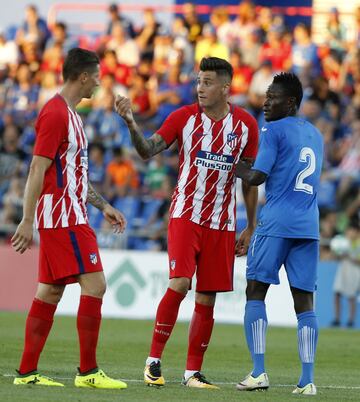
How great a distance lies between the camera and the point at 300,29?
24.7 metres

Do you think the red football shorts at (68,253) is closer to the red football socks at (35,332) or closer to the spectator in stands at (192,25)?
the red football socks at (35,332)

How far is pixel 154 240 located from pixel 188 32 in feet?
20.1

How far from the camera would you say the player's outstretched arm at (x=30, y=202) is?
28.4ft

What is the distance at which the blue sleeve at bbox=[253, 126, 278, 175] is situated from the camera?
30.8ft

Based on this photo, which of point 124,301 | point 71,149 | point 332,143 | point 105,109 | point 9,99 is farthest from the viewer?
point 9,99

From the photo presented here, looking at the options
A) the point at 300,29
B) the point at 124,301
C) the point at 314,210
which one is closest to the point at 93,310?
the point at 314,210

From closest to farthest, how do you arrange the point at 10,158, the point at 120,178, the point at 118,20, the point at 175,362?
the point at 175,362
the point at 120,178
the point at 10,158
the point at 118,20

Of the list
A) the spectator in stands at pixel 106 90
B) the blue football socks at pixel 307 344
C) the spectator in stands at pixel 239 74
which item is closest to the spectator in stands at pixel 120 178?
the spectator in stands at pixel 106 90

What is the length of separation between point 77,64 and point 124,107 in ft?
1.52

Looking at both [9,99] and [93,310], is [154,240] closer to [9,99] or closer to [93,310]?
[9,99]

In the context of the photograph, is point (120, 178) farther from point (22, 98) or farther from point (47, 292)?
point (47, 292)

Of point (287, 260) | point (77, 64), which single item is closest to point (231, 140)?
point (287, 260)

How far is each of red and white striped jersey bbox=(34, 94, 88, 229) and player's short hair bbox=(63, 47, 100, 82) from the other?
0.73ft

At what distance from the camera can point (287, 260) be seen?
955cm
